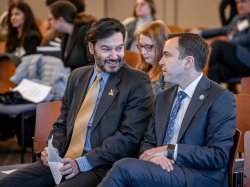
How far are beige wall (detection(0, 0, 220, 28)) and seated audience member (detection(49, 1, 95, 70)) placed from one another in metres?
4.34

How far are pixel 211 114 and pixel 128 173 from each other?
49 centimetres

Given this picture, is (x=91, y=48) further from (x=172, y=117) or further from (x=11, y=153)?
(x=11, y=153)

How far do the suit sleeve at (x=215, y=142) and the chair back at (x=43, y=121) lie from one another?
1220mm

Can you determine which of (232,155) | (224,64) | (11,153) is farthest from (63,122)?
(224,64)

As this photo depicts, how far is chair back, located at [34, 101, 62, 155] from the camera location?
4.00m

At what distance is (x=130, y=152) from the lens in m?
3.50

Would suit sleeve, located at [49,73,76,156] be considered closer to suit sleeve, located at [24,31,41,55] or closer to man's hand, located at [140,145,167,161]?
man's hand, located at [140,145,167,161]

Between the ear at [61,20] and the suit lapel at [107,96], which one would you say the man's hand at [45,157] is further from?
the ear at [61,20]

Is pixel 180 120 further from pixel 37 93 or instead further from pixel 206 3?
pixel 206 3

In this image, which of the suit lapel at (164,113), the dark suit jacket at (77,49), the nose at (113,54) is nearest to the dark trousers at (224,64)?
the dark suit jacket at (77,49)

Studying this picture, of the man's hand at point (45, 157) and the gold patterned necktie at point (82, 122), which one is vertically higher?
the gold patterned necktie at point (82, 122)

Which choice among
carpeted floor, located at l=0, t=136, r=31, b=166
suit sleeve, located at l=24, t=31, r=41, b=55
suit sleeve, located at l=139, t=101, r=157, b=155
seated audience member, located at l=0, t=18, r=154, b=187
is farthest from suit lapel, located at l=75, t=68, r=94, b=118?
suit sleeve, located at l=24, t=31, r=41, b=55

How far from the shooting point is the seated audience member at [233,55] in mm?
6461

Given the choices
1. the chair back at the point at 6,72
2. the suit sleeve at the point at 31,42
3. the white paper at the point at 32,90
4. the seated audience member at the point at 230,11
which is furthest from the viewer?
the seated audience member at the point at 230,11
